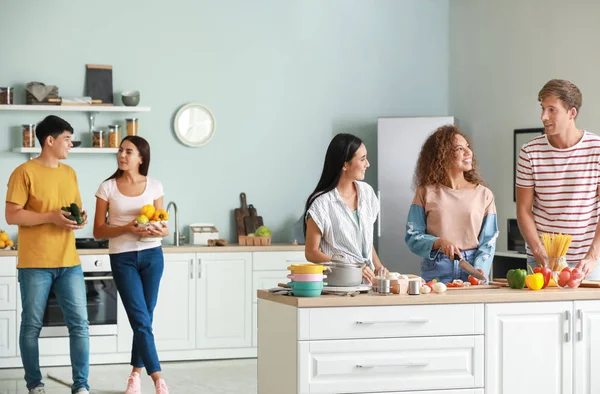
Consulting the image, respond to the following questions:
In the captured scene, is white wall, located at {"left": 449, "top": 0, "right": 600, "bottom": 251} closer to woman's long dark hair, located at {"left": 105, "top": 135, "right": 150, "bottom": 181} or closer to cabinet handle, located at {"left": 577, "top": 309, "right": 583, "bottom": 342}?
cabinet handle, located at {"left": 577, "top": 309, "right": 583, "bottom": 342}

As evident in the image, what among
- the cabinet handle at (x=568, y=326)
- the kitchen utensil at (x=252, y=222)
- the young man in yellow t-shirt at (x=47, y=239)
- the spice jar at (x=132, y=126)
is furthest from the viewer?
the kitchen utensil at (x=252, y=222)

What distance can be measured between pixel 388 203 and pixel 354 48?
4.54 ft

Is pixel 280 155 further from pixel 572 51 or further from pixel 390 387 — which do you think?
pixel 390 387

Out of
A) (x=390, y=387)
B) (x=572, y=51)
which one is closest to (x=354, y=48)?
(x=572, y=51)

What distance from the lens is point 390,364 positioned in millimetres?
3535

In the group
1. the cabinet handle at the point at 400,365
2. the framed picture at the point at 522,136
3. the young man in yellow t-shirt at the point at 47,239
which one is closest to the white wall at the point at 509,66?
the framed picture at the point at 522,136

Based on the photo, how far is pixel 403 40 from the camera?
8.02 m

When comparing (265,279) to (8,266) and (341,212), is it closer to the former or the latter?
(8,266)

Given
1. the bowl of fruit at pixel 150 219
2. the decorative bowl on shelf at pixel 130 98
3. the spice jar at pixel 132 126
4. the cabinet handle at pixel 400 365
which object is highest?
the decorative bowl on shelf at pixel 130 98

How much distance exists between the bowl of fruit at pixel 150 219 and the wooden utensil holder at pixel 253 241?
2.07 meters

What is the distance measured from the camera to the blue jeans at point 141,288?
16.8ft

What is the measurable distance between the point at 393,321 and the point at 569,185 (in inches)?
48.2

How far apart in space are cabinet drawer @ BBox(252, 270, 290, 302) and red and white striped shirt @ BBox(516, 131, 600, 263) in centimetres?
309

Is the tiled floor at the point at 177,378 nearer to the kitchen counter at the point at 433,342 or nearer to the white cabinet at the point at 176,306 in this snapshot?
the white cabinet at the point at 176,306
